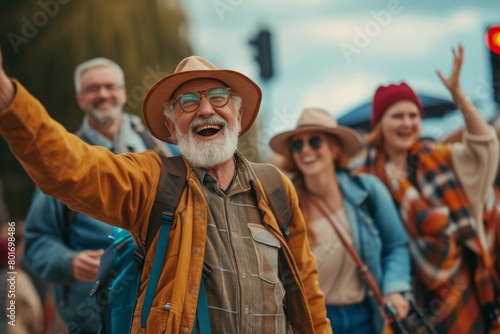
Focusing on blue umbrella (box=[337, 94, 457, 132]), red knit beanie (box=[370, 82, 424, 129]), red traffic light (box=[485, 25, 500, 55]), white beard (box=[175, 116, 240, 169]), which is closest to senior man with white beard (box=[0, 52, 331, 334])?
white beard (box=[175, 116, 240, 169])

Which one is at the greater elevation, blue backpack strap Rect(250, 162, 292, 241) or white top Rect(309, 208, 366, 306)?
white top Rect(309, 208, 366, 306)

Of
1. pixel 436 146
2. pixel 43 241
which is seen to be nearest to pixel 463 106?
pixel 436 146

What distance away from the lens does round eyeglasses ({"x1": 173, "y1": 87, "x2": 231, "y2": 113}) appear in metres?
4.08

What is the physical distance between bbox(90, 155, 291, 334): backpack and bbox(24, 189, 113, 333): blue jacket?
1.61 m

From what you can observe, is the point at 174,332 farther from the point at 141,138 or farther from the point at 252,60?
the point at 252,60

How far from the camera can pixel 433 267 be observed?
673 centimetres

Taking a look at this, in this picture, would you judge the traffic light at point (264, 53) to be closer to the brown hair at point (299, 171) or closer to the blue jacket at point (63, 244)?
the brown hair at point (299, 171)

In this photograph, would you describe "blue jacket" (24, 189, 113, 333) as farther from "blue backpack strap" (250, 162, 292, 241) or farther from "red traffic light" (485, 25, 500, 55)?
"red traffic light" (485, 25, 500, 55)

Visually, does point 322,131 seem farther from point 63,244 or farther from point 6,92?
point 6,92

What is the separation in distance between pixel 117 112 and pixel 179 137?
7.83 feet

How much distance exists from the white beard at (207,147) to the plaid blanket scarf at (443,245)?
293 cm

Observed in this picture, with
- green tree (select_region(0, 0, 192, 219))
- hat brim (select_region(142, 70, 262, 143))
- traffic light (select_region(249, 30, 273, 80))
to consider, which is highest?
green tree (select_region(0, 0, 192, 219))

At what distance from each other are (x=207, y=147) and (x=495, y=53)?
4330 millimetres

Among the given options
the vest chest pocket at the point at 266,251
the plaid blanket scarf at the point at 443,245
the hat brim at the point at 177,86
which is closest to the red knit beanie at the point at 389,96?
the plaid blanket scarf at the point at 443,245
